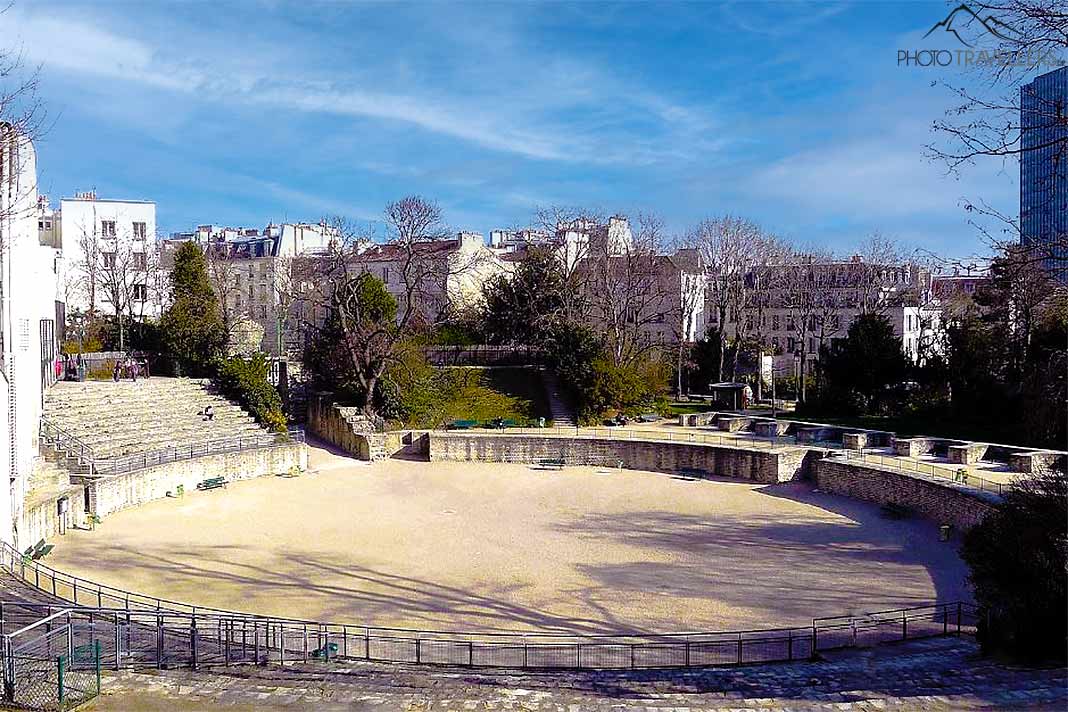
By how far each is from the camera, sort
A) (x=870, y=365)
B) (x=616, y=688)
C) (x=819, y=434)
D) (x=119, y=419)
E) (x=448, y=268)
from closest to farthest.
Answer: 1. (x=616, y=688)
2. (x=119, y=419)
3. (x=819, y=434)
4. (x=870, y=365)
5. (x=448, y=268)

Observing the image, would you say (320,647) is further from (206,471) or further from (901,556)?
(206,471)

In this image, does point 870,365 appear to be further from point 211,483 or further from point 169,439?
point 169,439

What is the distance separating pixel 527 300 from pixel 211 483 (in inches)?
931

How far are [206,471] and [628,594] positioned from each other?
1791 cm

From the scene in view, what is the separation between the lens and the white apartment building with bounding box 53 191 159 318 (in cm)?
5422

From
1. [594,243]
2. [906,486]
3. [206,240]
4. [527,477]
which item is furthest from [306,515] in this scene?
[206,240]

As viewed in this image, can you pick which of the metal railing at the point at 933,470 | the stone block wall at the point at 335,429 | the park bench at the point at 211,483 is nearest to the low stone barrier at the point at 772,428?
the metal railing at the point at 933,470

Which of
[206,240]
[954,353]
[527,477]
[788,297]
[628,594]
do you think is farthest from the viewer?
[206,240]

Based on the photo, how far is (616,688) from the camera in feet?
40.2

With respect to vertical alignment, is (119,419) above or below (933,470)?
above

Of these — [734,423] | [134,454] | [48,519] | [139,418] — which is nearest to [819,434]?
[734,423]

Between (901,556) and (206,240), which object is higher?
(206,240)

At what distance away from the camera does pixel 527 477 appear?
32406mm

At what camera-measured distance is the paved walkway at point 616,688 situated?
436 inches
